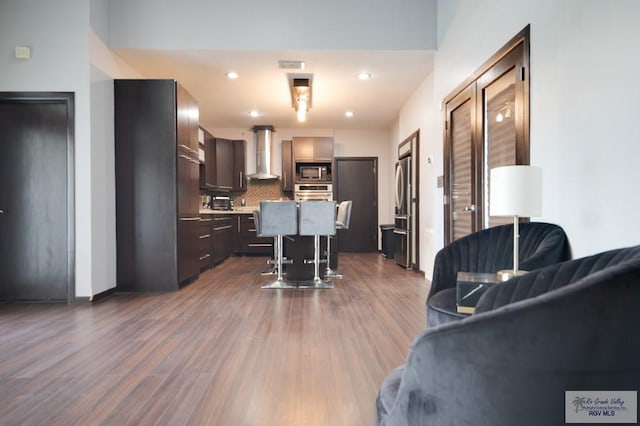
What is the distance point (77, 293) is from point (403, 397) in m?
3.84

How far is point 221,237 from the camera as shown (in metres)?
6.27

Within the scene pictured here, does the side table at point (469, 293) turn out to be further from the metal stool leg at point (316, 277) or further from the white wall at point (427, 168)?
the metal stool leg at point (316, 277)

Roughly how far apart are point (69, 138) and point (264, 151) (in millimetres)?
4072

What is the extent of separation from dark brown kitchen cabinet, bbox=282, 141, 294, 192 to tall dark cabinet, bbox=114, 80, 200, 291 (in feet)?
11.5

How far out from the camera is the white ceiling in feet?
13.6

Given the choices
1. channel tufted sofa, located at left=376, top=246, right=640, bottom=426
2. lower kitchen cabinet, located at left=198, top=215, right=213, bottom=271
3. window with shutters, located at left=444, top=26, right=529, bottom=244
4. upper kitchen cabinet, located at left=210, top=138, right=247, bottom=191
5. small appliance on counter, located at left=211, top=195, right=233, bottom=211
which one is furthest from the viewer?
small appliance on counter, located at left=211, top=195, right=233, bottom=211

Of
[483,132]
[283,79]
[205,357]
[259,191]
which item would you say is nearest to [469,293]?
[205,357]

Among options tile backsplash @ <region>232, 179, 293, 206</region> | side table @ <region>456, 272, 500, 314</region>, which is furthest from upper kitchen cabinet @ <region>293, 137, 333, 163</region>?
side table @ <region>456, 272, 500, 314</region>

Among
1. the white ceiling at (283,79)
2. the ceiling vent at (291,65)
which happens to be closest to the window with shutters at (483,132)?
the white ceiling at (283,79)

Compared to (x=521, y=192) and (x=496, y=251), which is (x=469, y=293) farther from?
(x=496, y=251)

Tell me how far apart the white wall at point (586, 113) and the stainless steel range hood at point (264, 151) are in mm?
5344

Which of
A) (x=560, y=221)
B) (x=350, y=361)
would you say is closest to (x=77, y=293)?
(x=350, y=361)

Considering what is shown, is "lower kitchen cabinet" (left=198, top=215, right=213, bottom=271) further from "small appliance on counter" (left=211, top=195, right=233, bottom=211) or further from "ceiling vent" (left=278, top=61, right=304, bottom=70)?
"ceiling vent" (left=278, top=61, right=304, bottom=70)

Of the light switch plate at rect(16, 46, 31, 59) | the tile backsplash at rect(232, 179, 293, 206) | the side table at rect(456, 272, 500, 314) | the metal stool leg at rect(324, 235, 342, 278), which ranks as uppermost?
the light switch plate at rect(16, 46, 31, 59)
